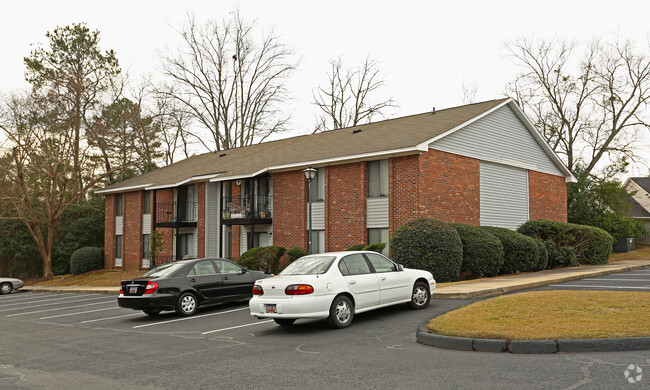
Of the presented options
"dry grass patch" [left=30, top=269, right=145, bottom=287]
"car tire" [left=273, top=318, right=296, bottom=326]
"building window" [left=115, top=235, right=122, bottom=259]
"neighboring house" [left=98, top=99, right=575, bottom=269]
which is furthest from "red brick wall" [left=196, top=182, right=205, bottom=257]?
"car tire" [left=273, top=318, right=296, bottom=326]

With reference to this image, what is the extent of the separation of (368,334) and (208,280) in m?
5.81

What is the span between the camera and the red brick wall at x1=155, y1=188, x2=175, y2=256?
3247 cm

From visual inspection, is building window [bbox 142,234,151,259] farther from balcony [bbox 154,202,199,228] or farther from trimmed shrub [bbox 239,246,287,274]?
trimmed shrub [bbox 239,246,287,274]

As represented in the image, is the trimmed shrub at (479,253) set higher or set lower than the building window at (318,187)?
lower

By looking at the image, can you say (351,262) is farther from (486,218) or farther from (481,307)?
(486,218)

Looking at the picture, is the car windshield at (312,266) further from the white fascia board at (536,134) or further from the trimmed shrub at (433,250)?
the white fascia board at (536,134)

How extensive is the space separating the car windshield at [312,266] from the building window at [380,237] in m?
10.8

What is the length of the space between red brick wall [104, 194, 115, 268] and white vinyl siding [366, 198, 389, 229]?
22.2 meters

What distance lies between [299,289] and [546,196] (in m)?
22.0

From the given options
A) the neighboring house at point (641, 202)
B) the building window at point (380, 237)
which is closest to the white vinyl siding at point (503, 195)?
the building window at point (380, 237)

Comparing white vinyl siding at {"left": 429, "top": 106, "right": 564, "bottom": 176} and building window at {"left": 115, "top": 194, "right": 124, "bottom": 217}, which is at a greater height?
white vinyl siding at {"left": 429, "top": 106, "right": 564, "bottom": 176}

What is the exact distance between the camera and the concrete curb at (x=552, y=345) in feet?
23.8

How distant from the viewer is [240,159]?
1268 inches

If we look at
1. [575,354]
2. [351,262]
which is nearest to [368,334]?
[351,262]
